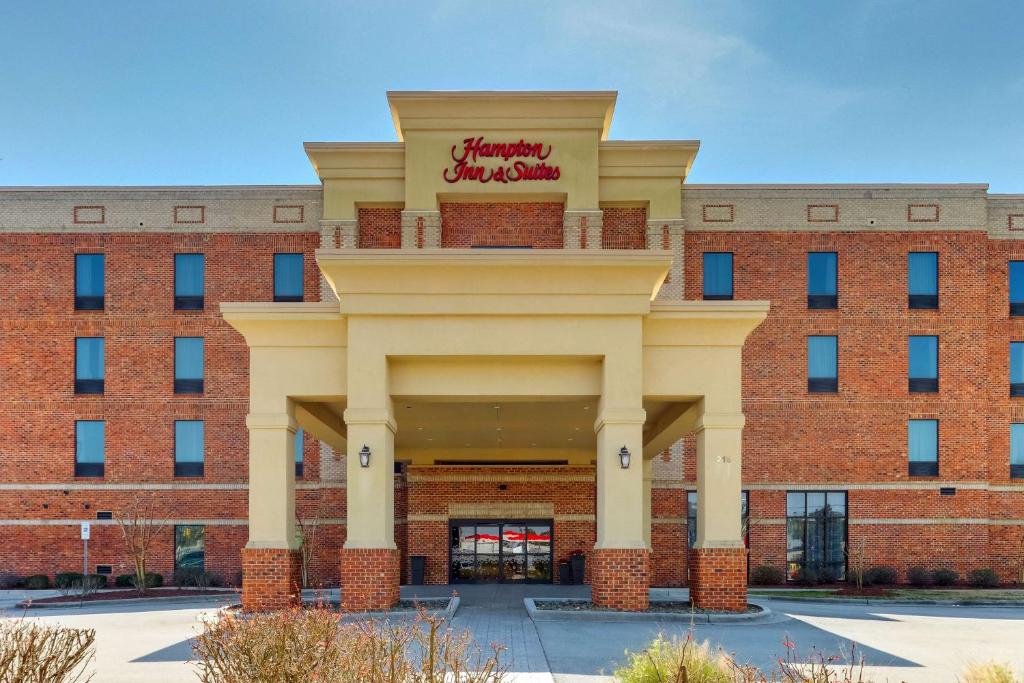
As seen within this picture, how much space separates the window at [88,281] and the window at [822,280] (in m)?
24.7

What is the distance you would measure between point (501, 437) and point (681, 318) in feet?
34.7

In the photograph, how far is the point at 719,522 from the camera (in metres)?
19.7

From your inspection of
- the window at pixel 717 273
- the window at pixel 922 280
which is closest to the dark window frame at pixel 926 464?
the window at pixel 922 280

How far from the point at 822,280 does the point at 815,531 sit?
863 centimetres

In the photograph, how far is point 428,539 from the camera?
32344 mm

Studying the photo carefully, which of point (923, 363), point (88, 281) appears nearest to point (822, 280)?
point (923, 363)

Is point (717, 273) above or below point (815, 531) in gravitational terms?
above

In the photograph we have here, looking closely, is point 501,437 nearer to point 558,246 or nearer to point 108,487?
point 558,246

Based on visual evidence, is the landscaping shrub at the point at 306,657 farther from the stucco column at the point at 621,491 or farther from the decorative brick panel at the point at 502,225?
the decorative brick panel at the point at 502,225

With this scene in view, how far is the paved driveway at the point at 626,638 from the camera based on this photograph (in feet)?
47.3

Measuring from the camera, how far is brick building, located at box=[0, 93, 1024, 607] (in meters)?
31.8

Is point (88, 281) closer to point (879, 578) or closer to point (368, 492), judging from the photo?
point (368, 492)

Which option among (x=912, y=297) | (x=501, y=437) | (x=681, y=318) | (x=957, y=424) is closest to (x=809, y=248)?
(x=912, y=297)

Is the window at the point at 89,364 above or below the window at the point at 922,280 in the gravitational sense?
below
